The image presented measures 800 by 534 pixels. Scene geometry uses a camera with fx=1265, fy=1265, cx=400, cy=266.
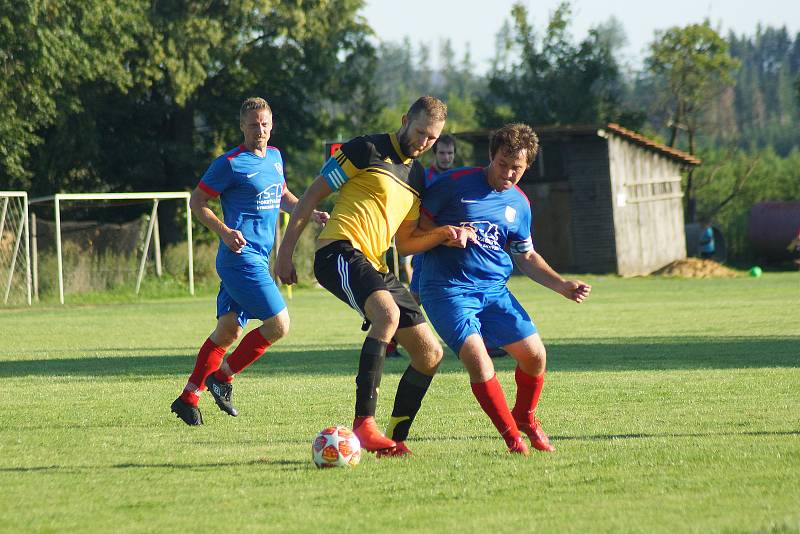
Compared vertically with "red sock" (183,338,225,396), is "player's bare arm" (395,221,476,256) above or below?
above

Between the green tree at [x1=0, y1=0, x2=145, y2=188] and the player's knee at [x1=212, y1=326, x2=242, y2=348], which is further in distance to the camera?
the green tree at [x1=0, y1=0, x2=145, y2=188]

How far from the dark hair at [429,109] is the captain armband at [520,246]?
2.95 ft

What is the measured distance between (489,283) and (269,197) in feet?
7.73

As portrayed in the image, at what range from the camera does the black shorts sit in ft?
21.9

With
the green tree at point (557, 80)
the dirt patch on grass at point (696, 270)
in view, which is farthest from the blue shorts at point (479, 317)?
the green tree at point (557, 80)

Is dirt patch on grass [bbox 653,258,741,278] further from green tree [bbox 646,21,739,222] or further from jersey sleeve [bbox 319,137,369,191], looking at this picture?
jersey sleeve [bbox 319,137,369,191]

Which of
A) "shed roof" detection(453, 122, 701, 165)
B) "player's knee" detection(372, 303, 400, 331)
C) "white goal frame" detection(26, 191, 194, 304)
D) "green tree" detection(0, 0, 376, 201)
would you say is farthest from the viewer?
"shed roof" detection(453, 122, 701, 165)

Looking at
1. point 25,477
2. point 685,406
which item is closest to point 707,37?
point 685,406

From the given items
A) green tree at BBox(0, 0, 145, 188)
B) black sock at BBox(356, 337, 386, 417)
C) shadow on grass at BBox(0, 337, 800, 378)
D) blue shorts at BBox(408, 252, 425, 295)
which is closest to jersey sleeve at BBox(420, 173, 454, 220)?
black sock at BBox(356, 337, 386, 417)

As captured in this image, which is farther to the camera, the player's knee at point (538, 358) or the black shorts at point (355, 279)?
the player's knee at point (538, 358)

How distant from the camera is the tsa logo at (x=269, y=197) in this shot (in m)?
8.72

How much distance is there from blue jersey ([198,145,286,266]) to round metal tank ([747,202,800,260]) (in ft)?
118

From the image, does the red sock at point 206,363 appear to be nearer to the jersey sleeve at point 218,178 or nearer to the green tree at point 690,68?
the jersey sleeve at point 218,178

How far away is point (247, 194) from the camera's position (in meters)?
8.68
